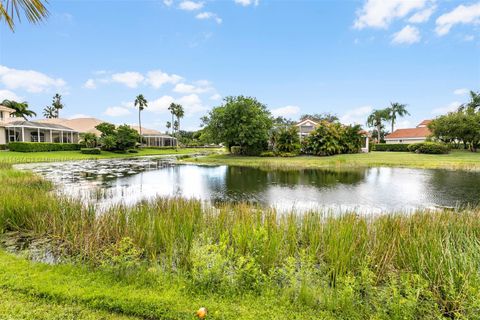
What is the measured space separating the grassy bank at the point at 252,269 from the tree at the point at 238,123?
89.0 feet

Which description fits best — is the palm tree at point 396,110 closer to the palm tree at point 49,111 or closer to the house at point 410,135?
the house at point 410,135

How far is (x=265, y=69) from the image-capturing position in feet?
126

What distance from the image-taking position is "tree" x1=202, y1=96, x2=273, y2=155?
32750 millimetres

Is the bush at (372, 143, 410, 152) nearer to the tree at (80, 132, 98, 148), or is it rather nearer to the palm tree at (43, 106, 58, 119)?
the tree at (80, 132, 98, 148)

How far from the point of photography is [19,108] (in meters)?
47.8

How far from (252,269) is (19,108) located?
62418 mm

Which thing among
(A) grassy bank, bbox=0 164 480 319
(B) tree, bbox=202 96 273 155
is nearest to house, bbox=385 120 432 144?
(B) tree, bbox=202 96 273 155

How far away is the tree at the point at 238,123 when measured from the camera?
107ft

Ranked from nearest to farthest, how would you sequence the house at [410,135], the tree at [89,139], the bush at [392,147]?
1. the tree at [89,139]
2. the bush at [392,147]
3. the house at [410,135]

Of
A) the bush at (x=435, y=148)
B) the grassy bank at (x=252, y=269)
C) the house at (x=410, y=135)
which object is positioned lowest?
the grassy bank at (x=252, y=269)

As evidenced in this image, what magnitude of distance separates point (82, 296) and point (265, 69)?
128ft

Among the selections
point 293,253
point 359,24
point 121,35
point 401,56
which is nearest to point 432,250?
point 293,253

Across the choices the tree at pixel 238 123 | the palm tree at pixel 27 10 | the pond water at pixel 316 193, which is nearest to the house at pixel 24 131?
the tree at pixel 238 123

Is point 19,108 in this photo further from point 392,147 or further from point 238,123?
point 392,147
